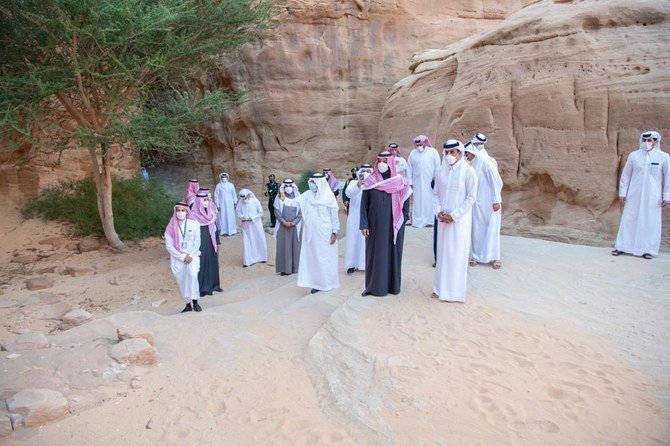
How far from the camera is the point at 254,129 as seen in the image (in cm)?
1575

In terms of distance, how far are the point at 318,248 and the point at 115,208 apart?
25.2ft

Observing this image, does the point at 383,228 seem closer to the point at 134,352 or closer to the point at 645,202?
the point at 134,352

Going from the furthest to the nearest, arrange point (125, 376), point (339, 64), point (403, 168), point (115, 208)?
point (339, 64) → point (115, 208) → point (403, 168) → point (125, 376)

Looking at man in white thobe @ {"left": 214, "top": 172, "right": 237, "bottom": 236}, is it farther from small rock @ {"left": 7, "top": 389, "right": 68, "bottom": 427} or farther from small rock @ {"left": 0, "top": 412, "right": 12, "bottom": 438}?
small rock @ {"left": 0, "top": 412, "right": 12, "bottom": 438}

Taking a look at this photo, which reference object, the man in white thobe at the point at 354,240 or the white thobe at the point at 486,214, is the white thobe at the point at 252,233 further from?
the white thobe at the point at 486,214

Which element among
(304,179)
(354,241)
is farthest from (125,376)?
(304,179)

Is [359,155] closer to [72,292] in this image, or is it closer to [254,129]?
[254,129]

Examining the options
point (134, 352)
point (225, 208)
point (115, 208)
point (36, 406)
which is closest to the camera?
point (36, 406)

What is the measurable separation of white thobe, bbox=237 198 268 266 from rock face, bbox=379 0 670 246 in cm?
415

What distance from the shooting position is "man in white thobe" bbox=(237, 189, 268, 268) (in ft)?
29.5

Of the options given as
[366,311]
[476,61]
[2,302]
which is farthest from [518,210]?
[2,302]

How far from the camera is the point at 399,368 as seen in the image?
350cm

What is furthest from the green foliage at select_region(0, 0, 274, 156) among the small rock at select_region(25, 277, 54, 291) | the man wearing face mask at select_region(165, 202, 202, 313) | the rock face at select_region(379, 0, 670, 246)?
the rock face at select_region(379, 0, 670, 246)

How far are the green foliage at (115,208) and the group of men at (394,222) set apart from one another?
4.32m
